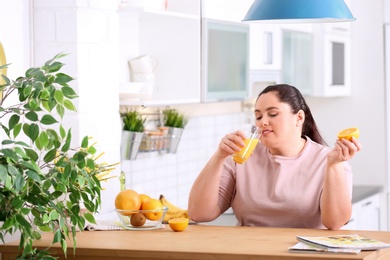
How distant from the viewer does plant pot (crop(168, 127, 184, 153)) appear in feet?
16.7

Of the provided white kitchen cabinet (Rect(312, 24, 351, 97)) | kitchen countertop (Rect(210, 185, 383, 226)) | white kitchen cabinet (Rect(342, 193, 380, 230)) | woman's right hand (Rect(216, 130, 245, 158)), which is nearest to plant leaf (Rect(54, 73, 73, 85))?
woman's right hand (Rect(216, 130, 245, 158))

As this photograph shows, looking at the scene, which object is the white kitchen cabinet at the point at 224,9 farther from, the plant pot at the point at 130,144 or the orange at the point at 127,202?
the orange at the point at 127,202

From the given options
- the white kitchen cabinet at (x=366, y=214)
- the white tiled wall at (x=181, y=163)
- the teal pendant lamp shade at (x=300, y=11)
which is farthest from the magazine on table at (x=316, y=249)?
the white kitchen cabinet at (x=366, y=214)

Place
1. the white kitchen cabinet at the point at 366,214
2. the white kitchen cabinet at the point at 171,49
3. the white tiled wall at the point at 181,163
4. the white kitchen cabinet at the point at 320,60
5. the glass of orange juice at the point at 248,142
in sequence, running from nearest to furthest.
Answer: the glass of orange juice at the point at 248,142 → the white kitchen cabinet at the point at 171,49 → the white tiled wall at the point at 181,163 → the white kitchen cabinet at the point at 366,214 → the white kitchen cabinet at the point at 320,60

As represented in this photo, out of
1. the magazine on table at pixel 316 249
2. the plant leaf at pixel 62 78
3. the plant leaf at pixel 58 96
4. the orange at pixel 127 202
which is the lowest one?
the magazine on table at pixel 316 249

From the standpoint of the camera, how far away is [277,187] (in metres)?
3.40

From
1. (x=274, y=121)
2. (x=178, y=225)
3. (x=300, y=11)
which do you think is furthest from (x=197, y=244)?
(x=300, y=11)

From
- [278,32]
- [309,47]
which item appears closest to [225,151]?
[278,32]

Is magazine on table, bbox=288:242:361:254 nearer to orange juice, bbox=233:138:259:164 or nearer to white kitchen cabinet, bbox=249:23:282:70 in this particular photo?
orange juice, bbox=233:138:259:164

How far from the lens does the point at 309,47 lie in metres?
6.32

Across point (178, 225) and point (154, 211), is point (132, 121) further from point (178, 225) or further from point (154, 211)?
point (178, 225)

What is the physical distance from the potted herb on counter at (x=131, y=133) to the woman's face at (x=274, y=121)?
131 cm

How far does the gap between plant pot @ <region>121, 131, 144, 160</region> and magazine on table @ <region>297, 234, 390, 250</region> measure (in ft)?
6.25

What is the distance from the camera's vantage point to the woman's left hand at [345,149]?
3072 mm
